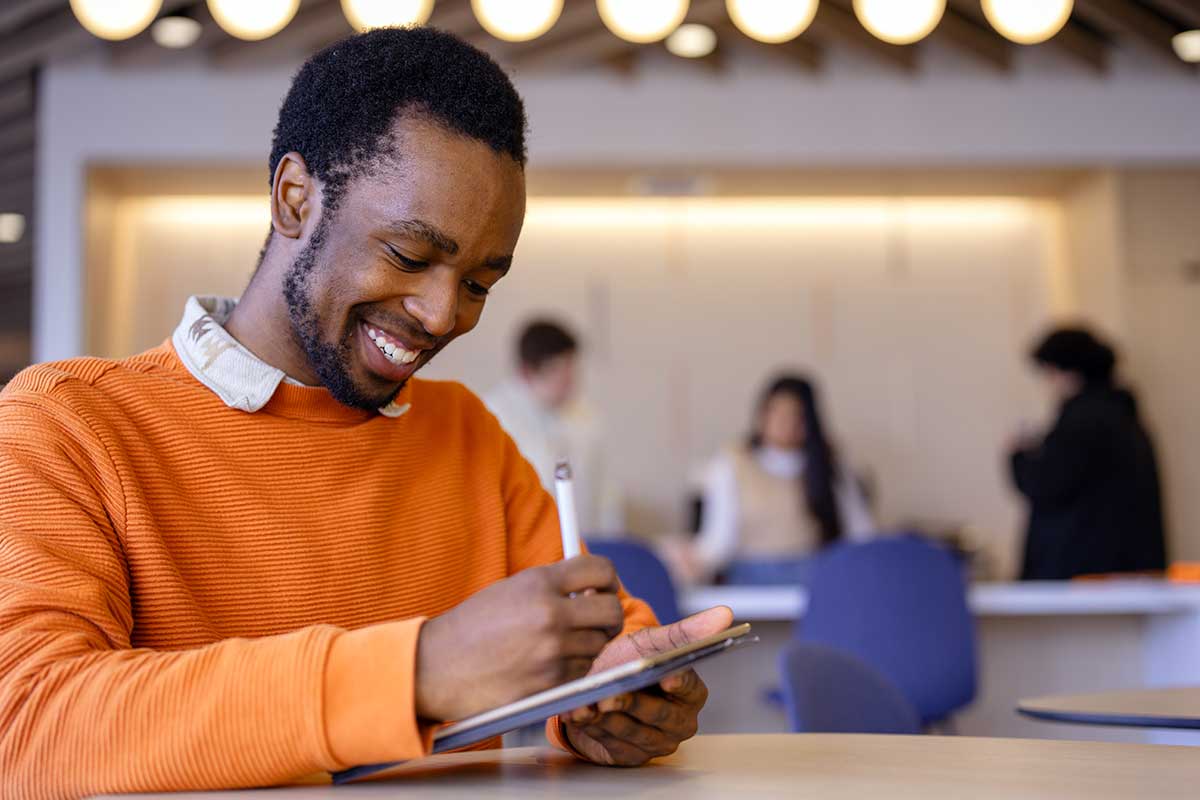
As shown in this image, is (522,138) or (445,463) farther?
(445,463)

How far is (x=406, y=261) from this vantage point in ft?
3.46

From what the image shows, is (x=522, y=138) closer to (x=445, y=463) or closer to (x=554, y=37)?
(x=445, y=463)

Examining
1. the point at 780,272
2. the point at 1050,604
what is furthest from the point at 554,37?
the point at 1050,604

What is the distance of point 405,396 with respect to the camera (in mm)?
1263

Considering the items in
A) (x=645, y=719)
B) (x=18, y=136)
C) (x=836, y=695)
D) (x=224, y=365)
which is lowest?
A: (x=836, y=695)

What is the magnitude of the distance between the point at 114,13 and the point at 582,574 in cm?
319

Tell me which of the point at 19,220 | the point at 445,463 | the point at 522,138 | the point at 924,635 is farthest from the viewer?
the point at 19,220

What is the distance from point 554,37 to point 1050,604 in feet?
9.72

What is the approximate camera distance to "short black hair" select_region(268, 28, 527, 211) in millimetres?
1071

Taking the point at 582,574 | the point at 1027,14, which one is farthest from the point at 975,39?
the point at 582,574

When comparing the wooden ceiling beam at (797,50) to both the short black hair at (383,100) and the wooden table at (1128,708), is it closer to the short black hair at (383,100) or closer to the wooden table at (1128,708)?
the wooden table at (1128,708)

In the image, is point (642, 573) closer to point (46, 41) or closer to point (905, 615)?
point (905, 615)

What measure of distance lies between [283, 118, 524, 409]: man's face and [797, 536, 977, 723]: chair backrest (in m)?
2.12

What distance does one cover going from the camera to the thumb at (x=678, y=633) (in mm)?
1005
